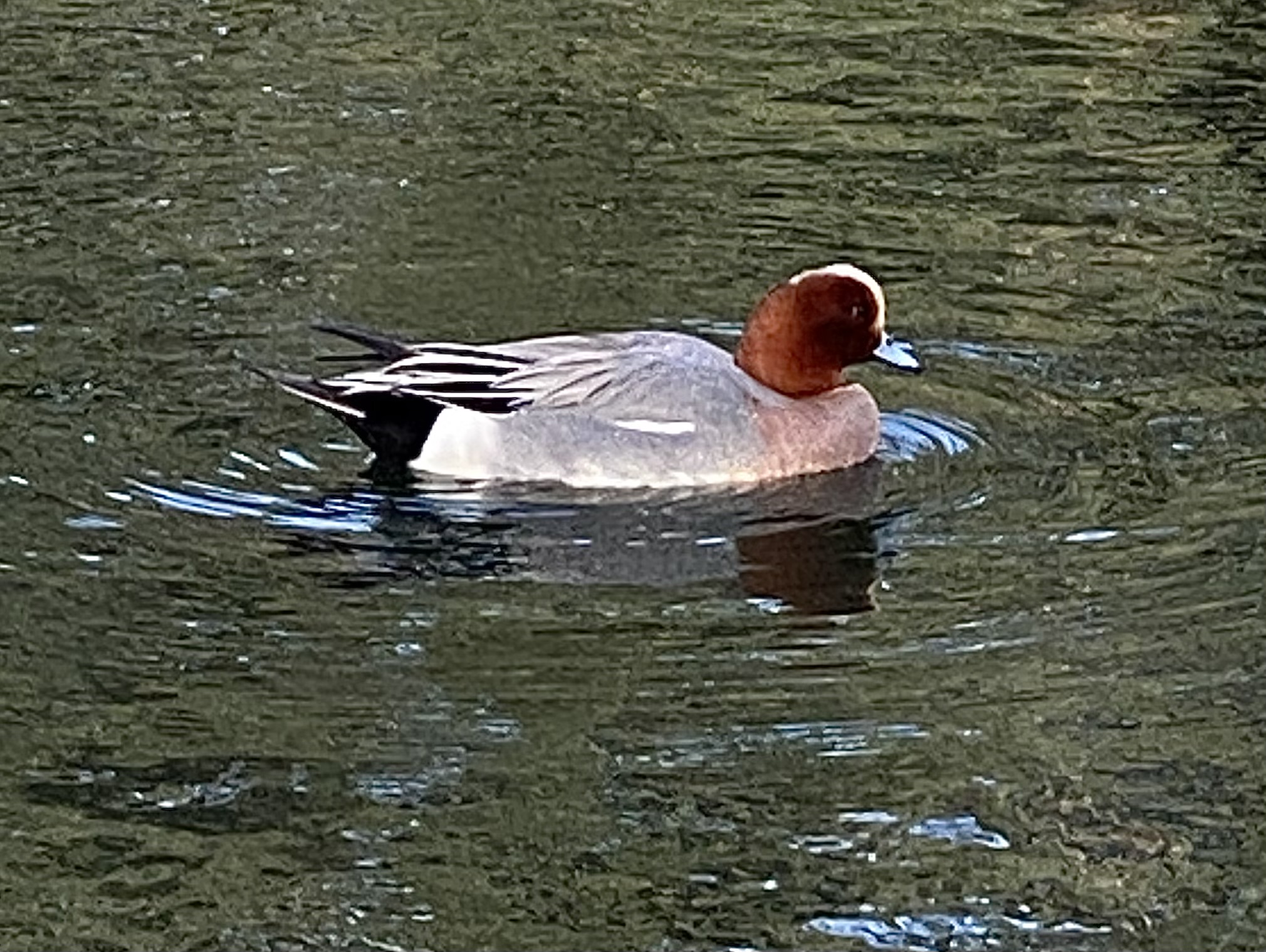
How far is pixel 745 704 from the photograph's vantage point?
7.57m

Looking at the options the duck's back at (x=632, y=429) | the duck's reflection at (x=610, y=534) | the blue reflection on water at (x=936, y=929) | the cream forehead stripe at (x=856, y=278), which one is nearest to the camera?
the blue reflection on water at (x=936, y=929)

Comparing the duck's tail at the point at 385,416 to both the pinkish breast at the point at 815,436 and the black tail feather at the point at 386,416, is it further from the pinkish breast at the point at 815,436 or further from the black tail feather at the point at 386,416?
the pinkish breast at the point at 815,436

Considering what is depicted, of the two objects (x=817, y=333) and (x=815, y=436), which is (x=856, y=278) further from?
(x=815, y=436)

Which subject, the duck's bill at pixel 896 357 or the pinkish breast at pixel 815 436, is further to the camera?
the duck's bill at pixel 896 357

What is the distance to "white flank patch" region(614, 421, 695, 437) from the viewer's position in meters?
9.48

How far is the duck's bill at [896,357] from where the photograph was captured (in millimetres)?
9891

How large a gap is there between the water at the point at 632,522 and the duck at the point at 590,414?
0.52 feet

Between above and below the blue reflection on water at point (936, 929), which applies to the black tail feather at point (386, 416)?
above

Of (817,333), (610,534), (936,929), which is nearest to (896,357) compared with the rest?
(817,333)

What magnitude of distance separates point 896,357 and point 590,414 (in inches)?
43.0

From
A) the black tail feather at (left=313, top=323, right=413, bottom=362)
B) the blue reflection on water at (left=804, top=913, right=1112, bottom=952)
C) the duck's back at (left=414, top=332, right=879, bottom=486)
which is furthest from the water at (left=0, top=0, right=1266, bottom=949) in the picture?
the black tail feather at (left=313, top=323, right=413, bottom=362)

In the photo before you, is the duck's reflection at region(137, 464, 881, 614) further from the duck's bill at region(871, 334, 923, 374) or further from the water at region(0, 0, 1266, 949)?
the duck's bill at region(871, 334, 923, 374)

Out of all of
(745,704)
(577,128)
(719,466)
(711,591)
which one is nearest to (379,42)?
(577,128)

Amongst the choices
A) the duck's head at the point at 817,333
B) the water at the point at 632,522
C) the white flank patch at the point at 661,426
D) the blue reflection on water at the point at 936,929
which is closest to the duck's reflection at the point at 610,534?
the water at the point at 632,522
